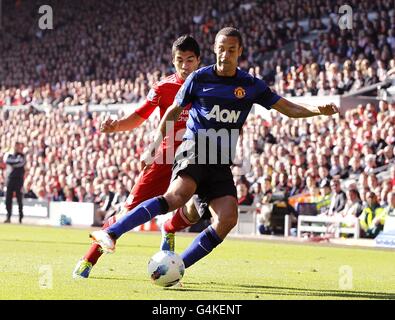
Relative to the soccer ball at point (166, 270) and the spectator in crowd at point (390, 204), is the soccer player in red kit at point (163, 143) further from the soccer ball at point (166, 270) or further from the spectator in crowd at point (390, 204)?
the spectator in crowd at point (390, 204)

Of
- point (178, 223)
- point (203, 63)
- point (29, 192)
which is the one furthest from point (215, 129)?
point (203, 63)

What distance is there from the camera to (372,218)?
19.2m

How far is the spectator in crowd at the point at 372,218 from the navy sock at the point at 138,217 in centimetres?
1092

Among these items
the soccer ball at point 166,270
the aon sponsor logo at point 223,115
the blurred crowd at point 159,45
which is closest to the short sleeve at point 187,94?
the aon sponsor logo at point 223,115

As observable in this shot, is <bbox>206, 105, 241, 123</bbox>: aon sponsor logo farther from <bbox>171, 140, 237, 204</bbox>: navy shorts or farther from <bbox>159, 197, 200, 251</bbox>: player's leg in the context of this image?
<bbox>159, 197, 200, 251</bbox>: player's leg

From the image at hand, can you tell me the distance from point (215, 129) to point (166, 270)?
134 cm

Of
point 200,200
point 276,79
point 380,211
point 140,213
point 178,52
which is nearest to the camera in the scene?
point 140,213

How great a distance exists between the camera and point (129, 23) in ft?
125

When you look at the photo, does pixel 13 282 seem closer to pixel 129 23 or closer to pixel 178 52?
pixel 178 52

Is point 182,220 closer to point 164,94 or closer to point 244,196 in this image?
point 164,94

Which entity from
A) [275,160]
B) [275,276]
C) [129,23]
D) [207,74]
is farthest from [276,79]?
[207,74]

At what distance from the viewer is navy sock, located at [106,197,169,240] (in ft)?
28.5

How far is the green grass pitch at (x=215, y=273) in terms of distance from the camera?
8656 mm

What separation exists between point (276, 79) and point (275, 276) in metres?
16.8
